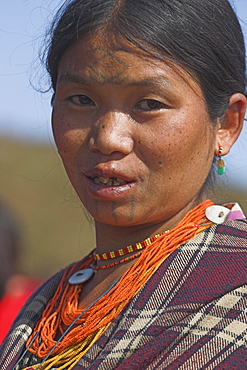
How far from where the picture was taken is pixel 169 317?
196cm

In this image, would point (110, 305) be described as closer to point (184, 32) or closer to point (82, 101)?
point (82, 101)

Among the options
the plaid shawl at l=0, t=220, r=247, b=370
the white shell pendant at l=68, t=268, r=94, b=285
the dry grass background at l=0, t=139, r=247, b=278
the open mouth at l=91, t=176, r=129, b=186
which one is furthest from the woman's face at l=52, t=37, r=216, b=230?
the dry grass background at l=0, t=139, r=247, b=278

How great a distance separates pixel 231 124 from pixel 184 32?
1.35ft

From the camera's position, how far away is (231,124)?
2375 millimetres

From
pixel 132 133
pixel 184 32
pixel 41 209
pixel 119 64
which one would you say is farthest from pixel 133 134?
pixel 41 209

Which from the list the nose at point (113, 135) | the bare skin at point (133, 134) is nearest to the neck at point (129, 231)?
the bare skin at point (133, 134)

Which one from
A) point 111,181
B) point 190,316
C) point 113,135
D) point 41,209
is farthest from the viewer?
point 41,209

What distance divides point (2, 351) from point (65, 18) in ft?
4.31

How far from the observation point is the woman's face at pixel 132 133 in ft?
7.01

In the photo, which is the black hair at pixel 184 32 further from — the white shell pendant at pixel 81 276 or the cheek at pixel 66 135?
the white shell pendant at pixel 81 276

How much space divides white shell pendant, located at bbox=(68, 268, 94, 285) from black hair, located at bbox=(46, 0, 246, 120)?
0.83m

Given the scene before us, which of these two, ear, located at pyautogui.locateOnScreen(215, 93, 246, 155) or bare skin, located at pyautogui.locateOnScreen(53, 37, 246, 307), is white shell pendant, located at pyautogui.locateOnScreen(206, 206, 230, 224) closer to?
bare skin, located at pyautogui.locateOnScreen(53, 37, 246, 307)

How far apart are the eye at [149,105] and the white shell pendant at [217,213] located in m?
0.42

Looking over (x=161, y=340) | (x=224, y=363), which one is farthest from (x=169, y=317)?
(x=224, y=363)
